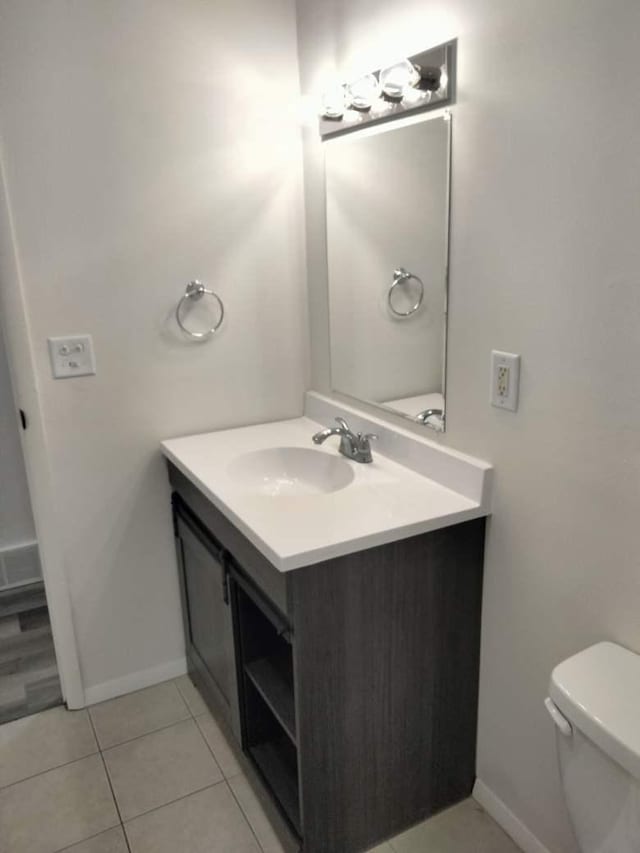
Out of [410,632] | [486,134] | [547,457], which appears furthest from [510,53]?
[410,632]

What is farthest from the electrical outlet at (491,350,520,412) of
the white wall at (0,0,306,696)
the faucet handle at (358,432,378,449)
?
the white wall at (0,0,306,696)

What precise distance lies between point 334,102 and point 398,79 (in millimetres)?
277

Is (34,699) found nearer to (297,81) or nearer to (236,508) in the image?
(236,508)

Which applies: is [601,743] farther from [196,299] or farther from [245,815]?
[196,299]

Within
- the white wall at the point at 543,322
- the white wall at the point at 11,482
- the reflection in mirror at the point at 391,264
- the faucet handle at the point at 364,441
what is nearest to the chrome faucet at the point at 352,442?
the faucet handle at the point at 364,441

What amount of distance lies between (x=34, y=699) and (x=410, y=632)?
1385 millimetres

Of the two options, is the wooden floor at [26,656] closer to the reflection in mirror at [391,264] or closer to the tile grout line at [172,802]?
the tile grout line at [172,802]

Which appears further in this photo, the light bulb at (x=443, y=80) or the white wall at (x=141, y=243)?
the white wall at (x=141, y=243)

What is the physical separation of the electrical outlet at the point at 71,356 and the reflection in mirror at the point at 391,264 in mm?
726

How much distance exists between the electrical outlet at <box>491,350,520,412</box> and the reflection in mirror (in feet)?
0.59

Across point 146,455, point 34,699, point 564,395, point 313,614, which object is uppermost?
point 564,395

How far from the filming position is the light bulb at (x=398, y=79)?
1.48 metres

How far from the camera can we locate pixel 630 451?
1.17 meters

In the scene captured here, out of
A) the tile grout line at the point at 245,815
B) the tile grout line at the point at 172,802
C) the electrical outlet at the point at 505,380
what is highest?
the electrical outlet at the point at 505,380
